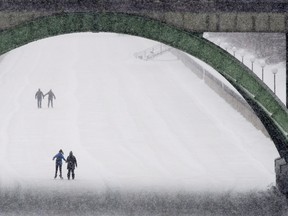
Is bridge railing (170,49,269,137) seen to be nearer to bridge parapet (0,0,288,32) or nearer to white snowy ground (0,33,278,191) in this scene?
white snowy ground (0,33,278,191)

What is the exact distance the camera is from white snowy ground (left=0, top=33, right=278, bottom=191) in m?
40.9

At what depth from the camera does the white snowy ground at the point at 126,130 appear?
4088 centimetres

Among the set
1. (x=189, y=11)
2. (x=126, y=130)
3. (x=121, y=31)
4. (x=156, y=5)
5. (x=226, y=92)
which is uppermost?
(x=226, y=92)

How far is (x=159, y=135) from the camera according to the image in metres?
51.3

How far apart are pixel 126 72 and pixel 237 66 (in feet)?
143

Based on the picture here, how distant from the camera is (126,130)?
53.0m

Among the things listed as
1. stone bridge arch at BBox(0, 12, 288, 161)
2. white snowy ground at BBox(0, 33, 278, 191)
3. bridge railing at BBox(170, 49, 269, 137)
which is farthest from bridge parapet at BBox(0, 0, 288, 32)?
bridge railing at BBox(170, 49, 269, 137)

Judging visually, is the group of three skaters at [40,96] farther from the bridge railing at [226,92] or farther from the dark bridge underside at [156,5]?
the dark bridge underside at [156,5]

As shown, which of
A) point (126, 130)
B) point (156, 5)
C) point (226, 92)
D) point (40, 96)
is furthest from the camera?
point (40, 96)

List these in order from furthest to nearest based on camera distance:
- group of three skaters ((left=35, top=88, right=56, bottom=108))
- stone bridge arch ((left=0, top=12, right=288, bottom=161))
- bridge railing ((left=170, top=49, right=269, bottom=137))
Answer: group of three skaters ((left=35, top=88, right=56, bottom=108)) < bridge railing ((left=170, top=49, right=269, bottom=137)) < stone bridge arch ((left=0, top=12, right=288, bottom=161))

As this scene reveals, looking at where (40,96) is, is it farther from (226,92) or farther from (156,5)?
(156,5)

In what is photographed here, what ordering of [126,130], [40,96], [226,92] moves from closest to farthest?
1. [126,130]
2. [226,92]
3. [40,96]

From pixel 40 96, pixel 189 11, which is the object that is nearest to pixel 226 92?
pixel 40 96

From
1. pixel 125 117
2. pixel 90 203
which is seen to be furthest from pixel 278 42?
pixel 90 203
